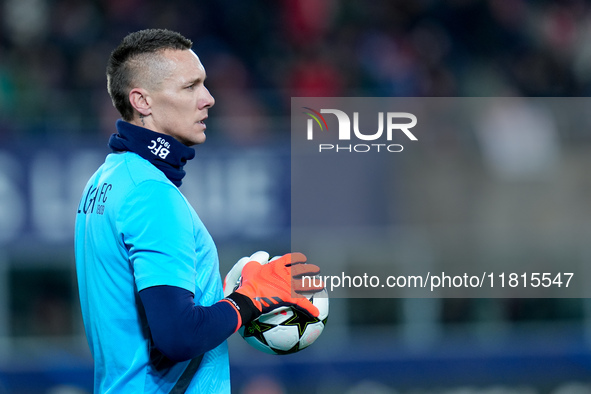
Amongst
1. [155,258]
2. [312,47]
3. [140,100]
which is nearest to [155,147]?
[140,100]

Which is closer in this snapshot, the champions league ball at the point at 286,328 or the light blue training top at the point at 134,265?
the light blue training top at the point at 134,265

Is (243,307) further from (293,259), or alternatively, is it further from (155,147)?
(155,147)

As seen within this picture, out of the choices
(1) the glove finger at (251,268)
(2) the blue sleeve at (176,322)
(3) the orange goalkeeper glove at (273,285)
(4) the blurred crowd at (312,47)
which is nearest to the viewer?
(2) the blue sleeve at (176,322)

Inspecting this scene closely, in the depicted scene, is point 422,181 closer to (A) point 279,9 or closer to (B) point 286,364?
(B) point 286,364

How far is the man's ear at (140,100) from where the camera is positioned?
2.69m

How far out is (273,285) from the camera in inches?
112

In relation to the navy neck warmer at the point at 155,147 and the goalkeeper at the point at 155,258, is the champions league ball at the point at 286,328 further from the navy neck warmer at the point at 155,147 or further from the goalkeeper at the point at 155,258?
the navy neck warmer at the point at 155,147

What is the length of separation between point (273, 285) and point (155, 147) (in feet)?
2.11

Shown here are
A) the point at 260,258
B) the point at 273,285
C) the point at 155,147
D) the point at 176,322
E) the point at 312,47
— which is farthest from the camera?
the point at 312,47

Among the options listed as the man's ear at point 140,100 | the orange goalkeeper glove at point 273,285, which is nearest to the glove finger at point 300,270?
the orange goalkeeper glove at point 273,285

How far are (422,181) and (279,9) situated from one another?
3.72 metres

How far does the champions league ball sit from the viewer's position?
306 cm

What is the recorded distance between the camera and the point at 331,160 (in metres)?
7.43

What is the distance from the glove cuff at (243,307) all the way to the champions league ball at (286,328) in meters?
0.31
